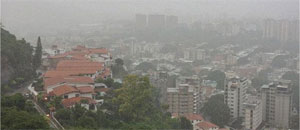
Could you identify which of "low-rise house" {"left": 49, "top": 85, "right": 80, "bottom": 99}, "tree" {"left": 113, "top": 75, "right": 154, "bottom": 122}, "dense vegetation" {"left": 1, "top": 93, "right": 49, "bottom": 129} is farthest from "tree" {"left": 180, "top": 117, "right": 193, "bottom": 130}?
"dense vegetation" {"left": 1, "top": 93, "right": 49, "bottom": 129}

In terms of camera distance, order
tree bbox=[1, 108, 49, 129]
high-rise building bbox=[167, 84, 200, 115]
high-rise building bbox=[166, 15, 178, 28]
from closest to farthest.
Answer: tree bbox=[1, 108, 49, 129] < high-rise building bbox=[167, 84, 200, 115] < high-rise building bbox=[166, 15, 178, 28]

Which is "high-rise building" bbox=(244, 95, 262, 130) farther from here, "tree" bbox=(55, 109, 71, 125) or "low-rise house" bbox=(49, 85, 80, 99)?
"tree" bbox=(55, 109, 71, 125)

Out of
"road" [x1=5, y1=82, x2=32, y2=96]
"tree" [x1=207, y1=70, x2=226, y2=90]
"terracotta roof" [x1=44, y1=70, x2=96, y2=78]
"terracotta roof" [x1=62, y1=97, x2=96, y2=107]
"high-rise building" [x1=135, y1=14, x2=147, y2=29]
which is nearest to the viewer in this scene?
"terracotta roof" [x1=62, y1=97, x2=96, y2=107]

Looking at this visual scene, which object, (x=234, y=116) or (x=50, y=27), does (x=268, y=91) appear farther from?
(x=50, y=27)

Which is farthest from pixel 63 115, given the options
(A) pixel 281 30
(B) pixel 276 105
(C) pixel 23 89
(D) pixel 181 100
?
(A) pixel 281 30

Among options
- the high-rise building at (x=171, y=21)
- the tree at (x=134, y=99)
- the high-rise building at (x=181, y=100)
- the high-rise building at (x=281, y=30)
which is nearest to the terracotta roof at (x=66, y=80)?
the tree at (x=134, y=99)

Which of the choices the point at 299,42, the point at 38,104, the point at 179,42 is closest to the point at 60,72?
the point at 38,104

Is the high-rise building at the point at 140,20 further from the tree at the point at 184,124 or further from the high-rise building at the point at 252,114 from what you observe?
the tree at the point at 184,124

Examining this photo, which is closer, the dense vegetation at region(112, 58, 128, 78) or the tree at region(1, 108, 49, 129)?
the tree at region(1, 108, 49, 129)
